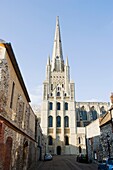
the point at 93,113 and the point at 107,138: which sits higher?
the point at 93,113

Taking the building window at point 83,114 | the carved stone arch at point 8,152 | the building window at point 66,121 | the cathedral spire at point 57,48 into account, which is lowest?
the carved stone arch at point 8,152

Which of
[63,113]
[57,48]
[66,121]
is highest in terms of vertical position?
[57,48]

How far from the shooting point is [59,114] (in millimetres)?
Answer: 52969

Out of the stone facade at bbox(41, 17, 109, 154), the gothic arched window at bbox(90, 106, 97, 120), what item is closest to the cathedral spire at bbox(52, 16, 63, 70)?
the stone facade at bbox(41, 17, 109, 154)

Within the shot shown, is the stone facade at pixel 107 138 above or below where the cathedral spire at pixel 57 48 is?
below

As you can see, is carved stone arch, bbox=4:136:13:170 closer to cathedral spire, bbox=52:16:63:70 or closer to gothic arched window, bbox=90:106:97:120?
gothic arched window, bbox=90:106:97:120

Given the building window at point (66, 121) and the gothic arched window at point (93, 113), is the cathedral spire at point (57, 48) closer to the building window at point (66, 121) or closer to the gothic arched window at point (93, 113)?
A: the building window at point (66, 121)

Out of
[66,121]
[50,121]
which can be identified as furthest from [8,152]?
[66,121]

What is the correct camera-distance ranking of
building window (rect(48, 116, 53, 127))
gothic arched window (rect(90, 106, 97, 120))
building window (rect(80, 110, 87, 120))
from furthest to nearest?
gothic arched window (rect(90, 106, 97, 120)) → building window (rect(80, 110, 87, 120)) → building window (rect(48, 116, 53, 127))

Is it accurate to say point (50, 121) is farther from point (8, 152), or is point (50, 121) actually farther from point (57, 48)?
point (8, 152)

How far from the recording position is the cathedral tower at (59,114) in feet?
161

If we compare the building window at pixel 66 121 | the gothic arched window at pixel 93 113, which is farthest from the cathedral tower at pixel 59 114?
the gothic arched window at pixel 93 113

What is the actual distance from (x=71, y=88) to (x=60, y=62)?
16.7 metres

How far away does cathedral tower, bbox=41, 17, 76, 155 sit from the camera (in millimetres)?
49156
